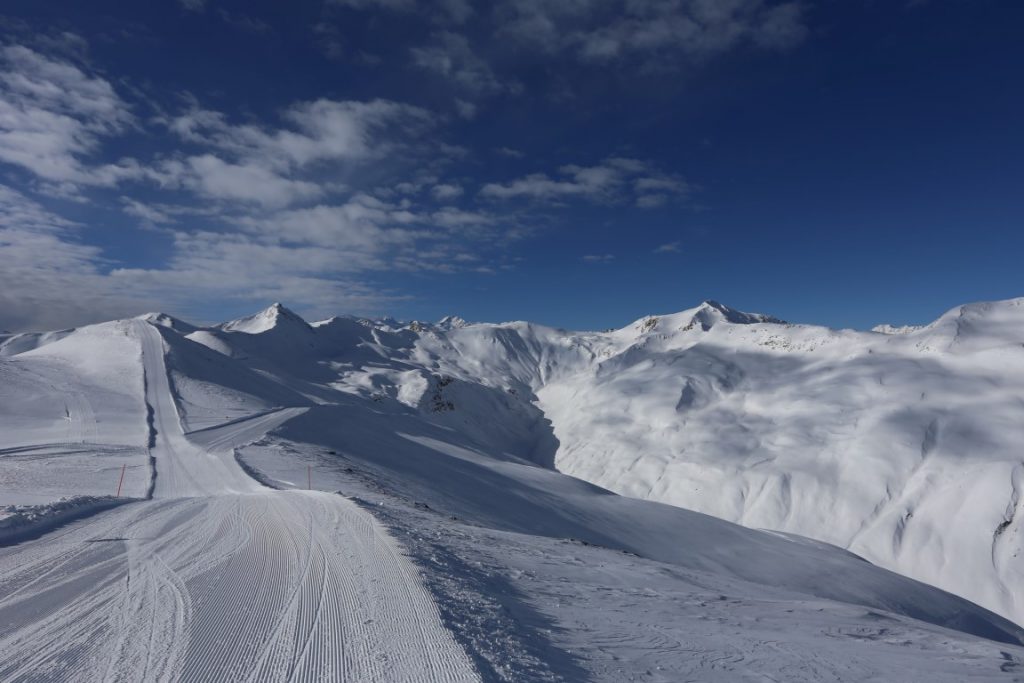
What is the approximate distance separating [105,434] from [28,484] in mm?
15506

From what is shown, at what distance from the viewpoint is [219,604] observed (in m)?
6.85

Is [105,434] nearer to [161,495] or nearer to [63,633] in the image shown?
[161,495]

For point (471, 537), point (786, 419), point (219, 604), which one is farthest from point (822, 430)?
point (219, 604)

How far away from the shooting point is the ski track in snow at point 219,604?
5.25 metres

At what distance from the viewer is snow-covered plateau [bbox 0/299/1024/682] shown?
6.09 metres

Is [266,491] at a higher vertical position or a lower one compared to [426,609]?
lower

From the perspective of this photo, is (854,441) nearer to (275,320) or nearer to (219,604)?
(219,604)

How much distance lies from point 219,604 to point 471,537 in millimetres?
6412

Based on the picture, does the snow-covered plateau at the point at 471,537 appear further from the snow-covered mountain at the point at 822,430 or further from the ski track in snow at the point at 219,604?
the snow-covered mountain at the point at 822,430

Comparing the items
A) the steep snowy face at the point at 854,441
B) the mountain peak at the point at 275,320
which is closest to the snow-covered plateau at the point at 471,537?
the steep snowy face at the point at 854,441

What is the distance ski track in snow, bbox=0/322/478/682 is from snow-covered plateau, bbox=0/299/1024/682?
45 mm

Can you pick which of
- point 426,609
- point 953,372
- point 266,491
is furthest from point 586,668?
point 953,372

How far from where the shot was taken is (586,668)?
5.87m

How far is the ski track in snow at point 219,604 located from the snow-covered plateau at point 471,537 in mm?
45
